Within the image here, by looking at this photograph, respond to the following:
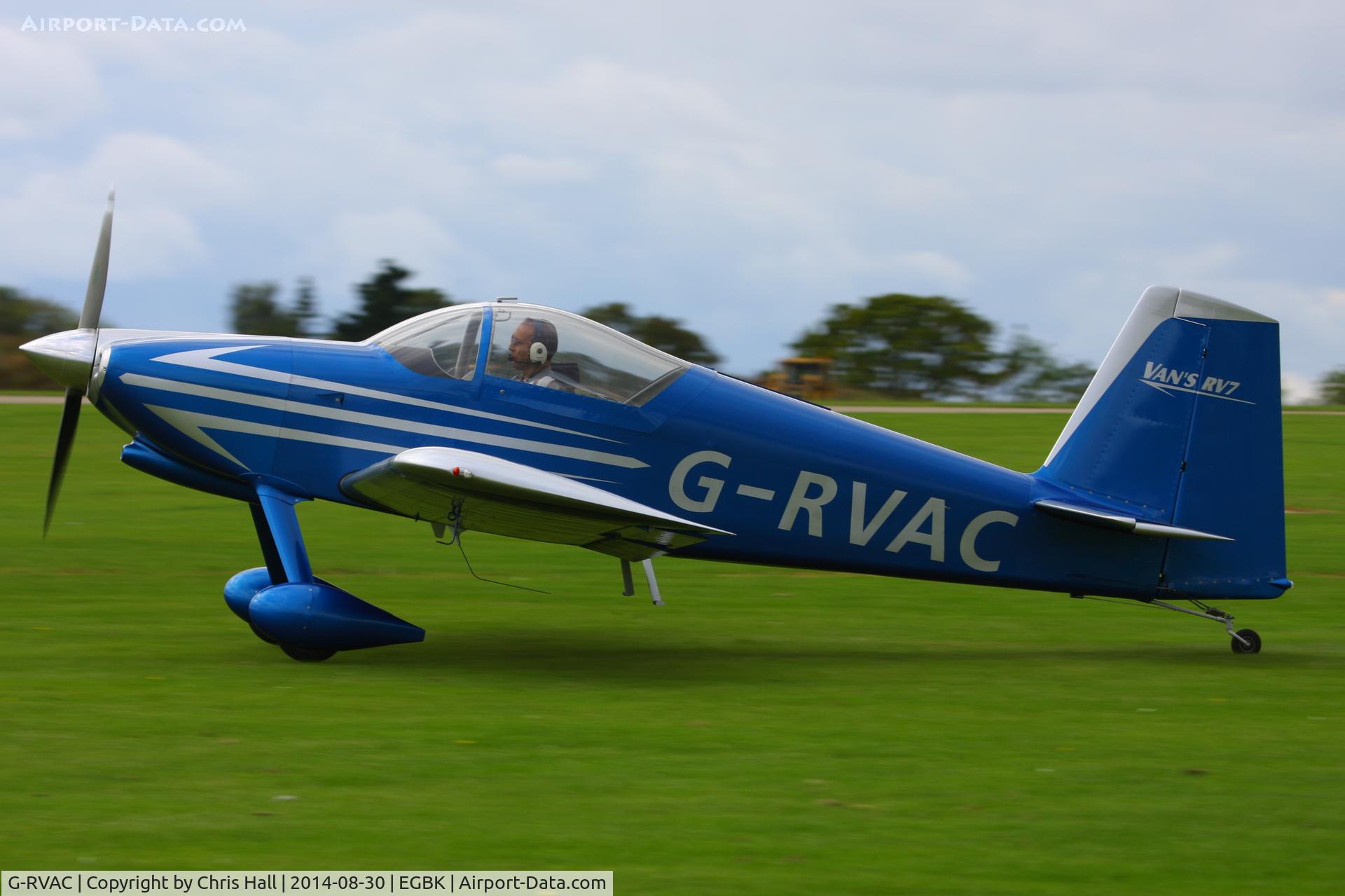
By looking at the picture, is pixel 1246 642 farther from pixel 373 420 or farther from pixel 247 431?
pixel 247 431

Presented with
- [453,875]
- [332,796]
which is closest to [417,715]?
[332,796]

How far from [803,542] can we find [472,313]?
8.42ft

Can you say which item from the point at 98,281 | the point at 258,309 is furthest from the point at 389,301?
the point at 98,281

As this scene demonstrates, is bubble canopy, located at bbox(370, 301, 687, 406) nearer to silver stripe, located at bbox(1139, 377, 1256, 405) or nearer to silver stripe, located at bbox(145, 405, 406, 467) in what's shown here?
silver stripe, located at bbox(145, 405, 406, 467)

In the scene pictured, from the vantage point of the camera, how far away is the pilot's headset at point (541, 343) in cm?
830

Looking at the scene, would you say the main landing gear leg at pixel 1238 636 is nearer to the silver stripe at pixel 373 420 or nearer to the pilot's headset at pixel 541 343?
the silver stripe at pixel 373 420

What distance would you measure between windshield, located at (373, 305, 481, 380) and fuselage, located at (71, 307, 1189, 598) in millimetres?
63

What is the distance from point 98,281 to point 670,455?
13.1 ft

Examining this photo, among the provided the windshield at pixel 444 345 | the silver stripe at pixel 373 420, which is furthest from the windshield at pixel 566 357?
the silver stripe at pixel 373 420

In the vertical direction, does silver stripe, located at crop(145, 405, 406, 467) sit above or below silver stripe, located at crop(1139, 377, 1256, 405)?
below

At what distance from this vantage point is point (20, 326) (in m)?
35.4

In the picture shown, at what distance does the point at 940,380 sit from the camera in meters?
42.0

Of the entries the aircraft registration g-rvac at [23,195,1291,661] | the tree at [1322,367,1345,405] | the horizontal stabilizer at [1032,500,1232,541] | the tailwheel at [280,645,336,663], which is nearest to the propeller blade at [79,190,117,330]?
the aircraft registration g-rvac at [23,195,1291,661]

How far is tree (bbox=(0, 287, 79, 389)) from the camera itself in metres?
34.8
